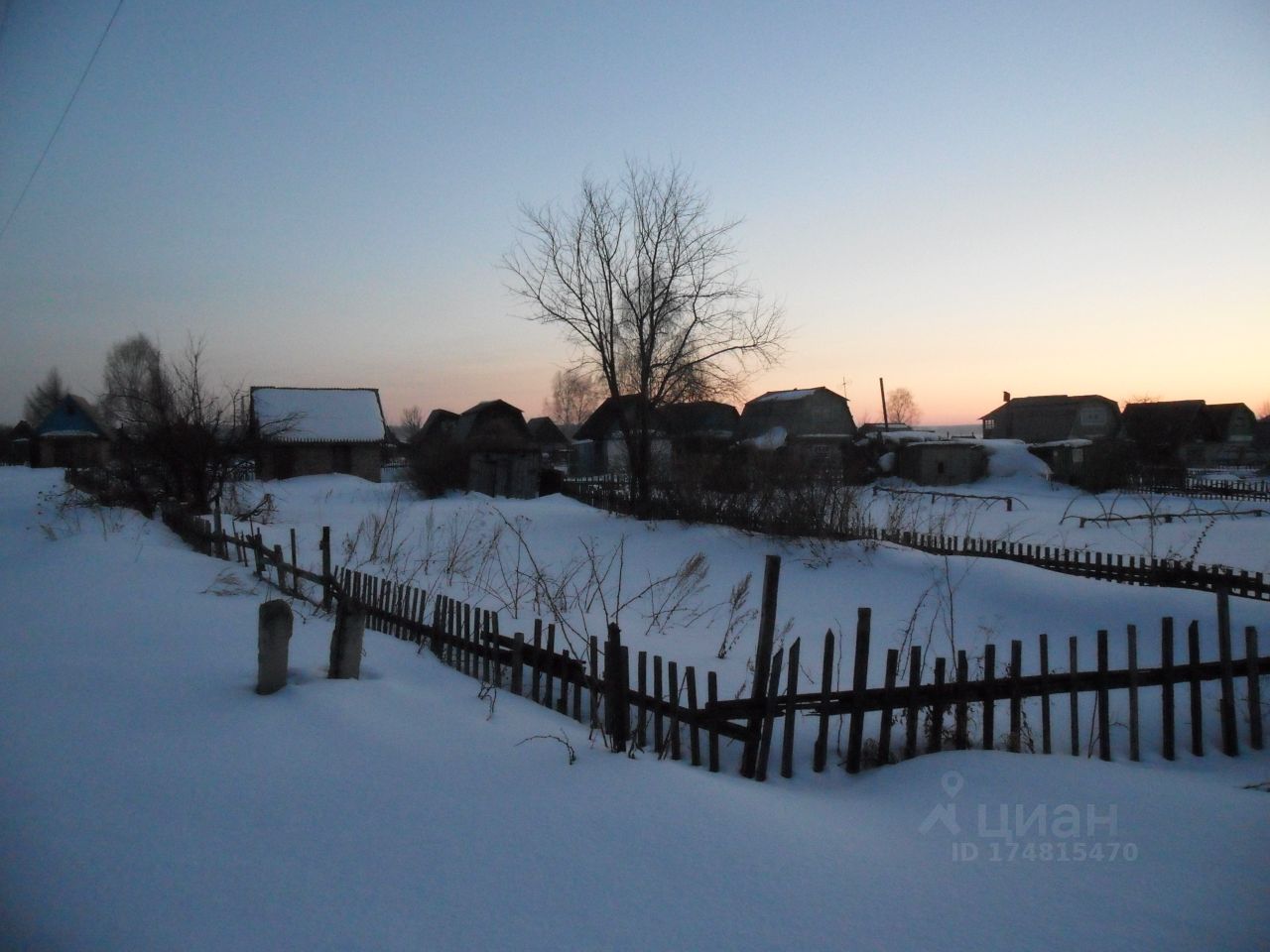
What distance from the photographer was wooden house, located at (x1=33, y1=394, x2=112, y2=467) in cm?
5031

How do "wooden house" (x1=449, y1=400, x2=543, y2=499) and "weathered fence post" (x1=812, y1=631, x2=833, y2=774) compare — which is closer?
"weathered fence post" (x1=812, y1=631, x2=833, y2=774)

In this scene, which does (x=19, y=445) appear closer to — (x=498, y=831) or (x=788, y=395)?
(x=788, y=395)

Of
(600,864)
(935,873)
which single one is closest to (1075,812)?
(935,873)

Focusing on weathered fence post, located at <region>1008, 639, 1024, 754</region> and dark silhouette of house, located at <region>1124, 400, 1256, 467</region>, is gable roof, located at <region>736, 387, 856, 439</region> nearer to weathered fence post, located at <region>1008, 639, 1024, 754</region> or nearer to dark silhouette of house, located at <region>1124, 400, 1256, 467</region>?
dark silhouette of house, located at <region>1124, 400, 1256, 467</region>

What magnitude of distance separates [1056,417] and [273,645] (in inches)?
2428

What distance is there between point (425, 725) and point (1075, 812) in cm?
367

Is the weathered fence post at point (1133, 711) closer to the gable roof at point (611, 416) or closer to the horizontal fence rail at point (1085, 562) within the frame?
the horizontal fence rail at point (1085, 562)

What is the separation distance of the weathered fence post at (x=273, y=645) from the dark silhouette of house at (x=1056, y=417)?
56.4 m

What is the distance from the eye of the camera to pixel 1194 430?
51.8 m

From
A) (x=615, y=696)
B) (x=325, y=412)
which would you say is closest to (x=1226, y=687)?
(x=615, y=696)

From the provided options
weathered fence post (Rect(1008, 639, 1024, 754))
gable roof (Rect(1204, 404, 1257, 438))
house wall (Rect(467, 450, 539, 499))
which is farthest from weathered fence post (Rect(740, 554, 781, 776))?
gable roof (Rect(1204, 404, 1257, 438))

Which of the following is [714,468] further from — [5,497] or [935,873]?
[5,497]

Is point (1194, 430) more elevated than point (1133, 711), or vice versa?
point (1194, 430)

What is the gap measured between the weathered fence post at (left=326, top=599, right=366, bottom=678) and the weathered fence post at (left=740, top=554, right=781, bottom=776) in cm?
274
